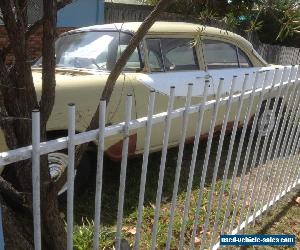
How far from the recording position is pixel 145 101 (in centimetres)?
451

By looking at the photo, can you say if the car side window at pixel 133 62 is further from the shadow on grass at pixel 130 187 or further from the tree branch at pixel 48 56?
the tree branch at pixel 48 56

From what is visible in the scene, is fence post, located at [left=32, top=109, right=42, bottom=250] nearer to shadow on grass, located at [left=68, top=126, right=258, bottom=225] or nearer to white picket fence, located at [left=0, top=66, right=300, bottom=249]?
white picket fence, located at [left=0, top=66, right=300, bottom=249]

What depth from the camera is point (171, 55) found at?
16.5 ft

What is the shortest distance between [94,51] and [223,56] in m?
1.96

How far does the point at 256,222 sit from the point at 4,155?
305cm

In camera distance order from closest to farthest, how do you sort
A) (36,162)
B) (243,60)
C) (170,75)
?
(36,162) < (170,75) < (243,60)

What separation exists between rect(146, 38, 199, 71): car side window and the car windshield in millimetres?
236

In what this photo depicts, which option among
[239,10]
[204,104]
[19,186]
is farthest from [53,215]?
[239,10]

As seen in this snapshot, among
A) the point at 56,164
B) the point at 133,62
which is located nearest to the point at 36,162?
the point at 56,164

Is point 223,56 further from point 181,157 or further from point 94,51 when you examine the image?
point 181,157

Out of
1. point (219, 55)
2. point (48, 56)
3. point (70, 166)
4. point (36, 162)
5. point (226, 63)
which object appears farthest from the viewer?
point (226, 63)

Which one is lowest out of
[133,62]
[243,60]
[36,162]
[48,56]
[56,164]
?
[56,164]

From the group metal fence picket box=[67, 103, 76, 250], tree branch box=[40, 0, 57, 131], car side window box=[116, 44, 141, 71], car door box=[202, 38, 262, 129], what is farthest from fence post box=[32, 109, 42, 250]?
car door box=[202, 38, 262, 129]

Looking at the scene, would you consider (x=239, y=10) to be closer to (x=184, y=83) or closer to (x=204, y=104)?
(x=204, y=104)
